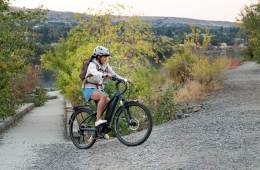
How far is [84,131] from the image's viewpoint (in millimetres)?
11211

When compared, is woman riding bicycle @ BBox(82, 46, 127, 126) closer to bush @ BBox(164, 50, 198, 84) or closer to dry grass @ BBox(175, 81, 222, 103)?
dry grass @ BBox(175, 81, 222, 103)

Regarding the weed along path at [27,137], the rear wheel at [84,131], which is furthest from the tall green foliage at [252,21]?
the rear wheel at [84,131]

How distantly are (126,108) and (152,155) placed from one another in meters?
1.13

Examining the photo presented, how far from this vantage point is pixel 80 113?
11.3 metres

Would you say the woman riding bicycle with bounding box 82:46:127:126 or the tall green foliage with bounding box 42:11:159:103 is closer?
the woman riding bicycle with bounding box 82:46:127:126

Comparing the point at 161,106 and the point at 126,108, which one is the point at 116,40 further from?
the point at 126,108

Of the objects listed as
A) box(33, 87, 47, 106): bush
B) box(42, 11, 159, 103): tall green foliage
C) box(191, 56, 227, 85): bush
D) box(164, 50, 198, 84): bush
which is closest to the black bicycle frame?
box(191, 56, 227, 85): bush

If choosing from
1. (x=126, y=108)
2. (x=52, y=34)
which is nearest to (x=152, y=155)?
(x=126, y=108)

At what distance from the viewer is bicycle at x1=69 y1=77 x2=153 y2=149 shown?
33.9 ft

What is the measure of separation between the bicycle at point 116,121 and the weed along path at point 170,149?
0.60 ft

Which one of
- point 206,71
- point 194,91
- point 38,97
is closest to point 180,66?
point 206,71

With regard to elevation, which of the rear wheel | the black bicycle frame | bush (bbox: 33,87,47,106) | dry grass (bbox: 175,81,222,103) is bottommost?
bush (bbox: 33,87,47,106)

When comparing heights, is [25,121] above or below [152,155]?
below

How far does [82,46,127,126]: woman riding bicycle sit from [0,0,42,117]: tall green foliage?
4.76 metres
